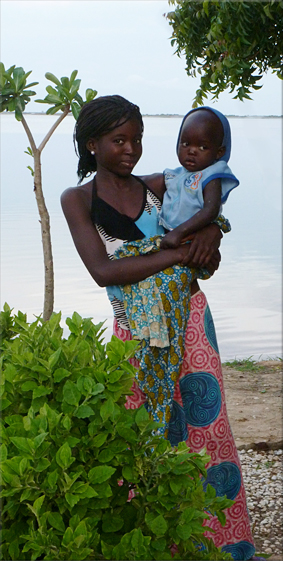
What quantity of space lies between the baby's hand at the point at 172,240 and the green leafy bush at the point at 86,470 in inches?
26.5

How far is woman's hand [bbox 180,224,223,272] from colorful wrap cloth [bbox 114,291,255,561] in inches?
8.1

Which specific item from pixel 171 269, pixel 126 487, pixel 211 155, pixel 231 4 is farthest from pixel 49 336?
pixel 231 4

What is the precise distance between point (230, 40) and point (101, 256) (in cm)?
205

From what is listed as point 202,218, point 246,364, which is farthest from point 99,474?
point 246,364

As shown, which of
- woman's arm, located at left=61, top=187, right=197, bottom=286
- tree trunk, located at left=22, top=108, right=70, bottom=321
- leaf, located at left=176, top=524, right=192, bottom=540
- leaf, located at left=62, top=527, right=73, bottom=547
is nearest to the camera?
leaf, located at left=62, top=527, right=73, bottom=547

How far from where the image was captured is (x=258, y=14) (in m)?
3.60

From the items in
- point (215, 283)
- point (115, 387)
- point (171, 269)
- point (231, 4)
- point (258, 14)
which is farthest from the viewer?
point (215, 283)

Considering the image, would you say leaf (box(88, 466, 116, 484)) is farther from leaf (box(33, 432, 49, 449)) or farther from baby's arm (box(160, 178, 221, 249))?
baby's arm (box(160, 178, 221, 249))

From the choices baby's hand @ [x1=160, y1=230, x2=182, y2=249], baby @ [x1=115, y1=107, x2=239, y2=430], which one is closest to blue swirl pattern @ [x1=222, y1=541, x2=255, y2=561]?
baby @ [x1=115, y1=107, x2=239, y2=430]

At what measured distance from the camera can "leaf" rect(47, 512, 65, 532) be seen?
1496 millimetres

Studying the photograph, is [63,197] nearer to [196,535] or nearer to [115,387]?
[115,387]

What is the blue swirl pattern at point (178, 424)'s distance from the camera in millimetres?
2510

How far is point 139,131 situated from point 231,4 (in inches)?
56.6

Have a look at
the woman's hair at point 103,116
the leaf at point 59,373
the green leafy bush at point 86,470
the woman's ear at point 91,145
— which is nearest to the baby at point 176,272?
the woman's hair at point 103,116
